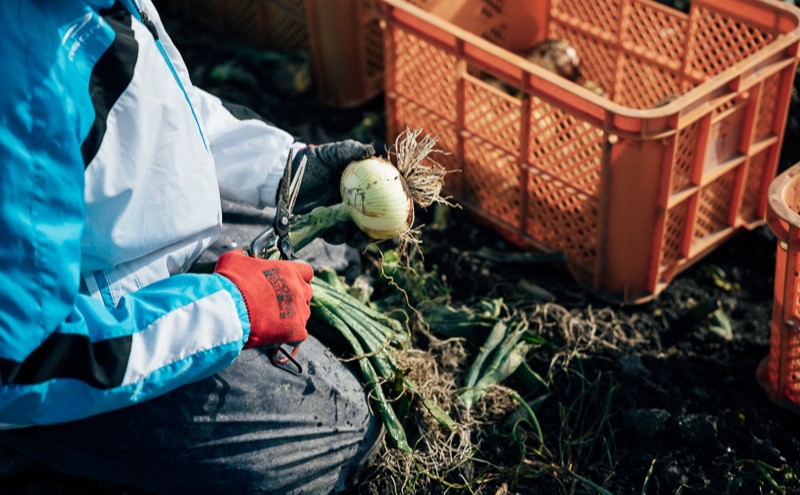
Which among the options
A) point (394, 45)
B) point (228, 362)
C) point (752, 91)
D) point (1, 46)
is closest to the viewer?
point (1, 46)

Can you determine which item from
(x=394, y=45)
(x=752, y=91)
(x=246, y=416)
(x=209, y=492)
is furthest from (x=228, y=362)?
(x=752, y=91)

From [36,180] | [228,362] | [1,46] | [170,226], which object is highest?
[1,46]

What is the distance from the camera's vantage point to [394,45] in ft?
10.4

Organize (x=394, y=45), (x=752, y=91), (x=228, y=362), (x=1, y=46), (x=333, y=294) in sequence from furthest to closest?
1. (x=394, y=45)
2. (x=752, y=91)
3. (x=333, y=294)
4. (x=228, y=362)
5. (x=1, y=46)

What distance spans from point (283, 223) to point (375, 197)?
23 cm

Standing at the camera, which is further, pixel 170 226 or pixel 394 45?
pixel 394 45

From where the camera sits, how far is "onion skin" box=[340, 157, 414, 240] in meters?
2.22

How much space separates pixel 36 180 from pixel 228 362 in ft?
1.80

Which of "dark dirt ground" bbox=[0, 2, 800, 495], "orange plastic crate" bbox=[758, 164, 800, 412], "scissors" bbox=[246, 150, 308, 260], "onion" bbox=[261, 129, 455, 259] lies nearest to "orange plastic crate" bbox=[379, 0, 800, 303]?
"dark dirt ground" bbox=[0, 2, 800, 495]

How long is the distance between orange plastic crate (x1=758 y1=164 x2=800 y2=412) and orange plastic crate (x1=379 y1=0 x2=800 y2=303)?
334 millimetres

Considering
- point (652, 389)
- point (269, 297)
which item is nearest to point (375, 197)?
point (269, 297)

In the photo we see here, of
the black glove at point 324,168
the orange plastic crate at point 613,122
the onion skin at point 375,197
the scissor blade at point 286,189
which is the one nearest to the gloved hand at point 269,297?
the scissor blade at point 286,189

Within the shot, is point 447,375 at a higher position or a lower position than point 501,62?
lower

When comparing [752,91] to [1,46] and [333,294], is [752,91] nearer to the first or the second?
[333,294]
